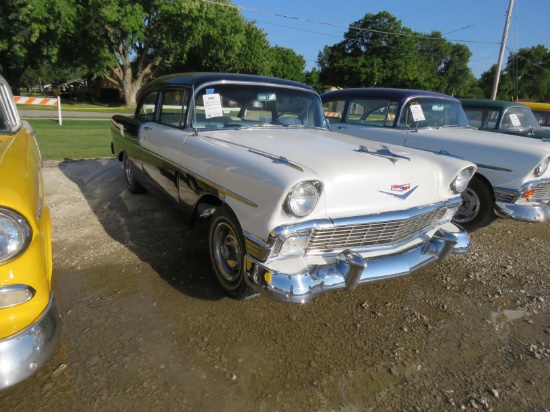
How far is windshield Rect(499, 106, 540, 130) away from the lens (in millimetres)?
6496

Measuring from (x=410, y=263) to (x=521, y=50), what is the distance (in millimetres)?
69719

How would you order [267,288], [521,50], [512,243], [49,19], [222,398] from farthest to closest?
[521,50] → [49,19] → [512,243] → [267,288] → [222,398]

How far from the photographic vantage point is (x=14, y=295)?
1.57 metres

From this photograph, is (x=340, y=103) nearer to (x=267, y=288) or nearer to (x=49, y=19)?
(x=267, y=288)

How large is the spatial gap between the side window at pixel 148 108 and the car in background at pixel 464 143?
2787 millimetres

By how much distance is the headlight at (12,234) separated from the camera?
153 cm

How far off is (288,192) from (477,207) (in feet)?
10.7

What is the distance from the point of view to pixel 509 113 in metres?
6.54

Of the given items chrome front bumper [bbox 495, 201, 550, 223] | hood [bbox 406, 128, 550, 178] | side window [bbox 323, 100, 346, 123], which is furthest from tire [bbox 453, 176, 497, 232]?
side window [bbox 323, 100, 346, 123]

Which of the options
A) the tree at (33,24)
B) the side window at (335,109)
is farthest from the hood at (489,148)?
the tree at (33,24)

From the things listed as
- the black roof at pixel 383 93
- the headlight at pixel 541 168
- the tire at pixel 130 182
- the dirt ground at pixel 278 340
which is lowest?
the dirt ground at pixel 278 340

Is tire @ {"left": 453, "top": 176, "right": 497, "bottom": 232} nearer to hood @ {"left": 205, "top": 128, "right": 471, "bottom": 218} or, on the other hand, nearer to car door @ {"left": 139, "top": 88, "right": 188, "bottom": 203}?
hood @ {"left": 205, "top": 128, "right": 471, "bottom": 218}

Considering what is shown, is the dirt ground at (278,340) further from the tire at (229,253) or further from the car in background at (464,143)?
the car in background at (464,143)

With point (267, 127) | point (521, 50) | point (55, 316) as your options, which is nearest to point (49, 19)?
point (267, 127)
